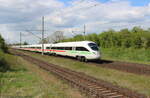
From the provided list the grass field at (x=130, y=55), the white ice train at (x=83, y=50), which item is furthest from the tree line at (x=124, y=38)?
the white ice train at (x=83, y=50)

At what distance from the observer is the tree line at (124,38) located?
38431 mm

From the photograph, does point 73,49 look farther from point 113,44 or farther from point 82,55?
point 113,44

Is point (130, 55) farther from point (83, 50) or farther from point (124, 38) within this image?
point (83, 50)

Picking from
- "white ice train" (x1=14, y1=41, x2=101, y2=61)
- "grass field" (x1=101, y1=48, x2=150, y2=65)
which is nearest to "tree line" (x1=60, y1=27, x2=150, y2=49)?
"grass field" (x1=101, y1=48, x2=150, y2=65)

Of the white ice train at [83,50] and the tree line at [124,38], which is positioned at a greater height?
the tree line at [124,38]

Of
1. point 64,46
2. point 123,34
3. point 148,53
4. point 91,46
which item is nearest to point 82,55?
point 91,46

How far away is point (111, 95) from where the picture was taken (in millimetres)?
9359

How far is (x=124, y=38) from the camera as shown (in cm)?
4356

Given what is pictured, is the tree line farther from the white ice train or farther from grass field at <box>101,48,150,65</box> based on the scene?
the white ice train

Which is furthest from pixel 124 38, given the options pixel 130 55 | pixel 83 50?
pixel 83 50

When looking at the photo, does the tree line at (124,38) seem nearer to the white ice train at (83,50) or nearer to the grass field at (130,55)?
the grass field at (130,55)

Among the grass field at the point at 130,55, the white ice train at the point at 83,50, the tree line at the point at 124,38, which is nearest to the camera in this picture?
the white ice train at the point at 83,50

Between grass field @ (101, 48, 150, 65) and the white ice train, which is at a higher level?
the white ice train

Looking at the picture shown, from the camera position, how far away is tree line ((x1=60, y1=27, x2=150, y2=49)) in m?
38.4
